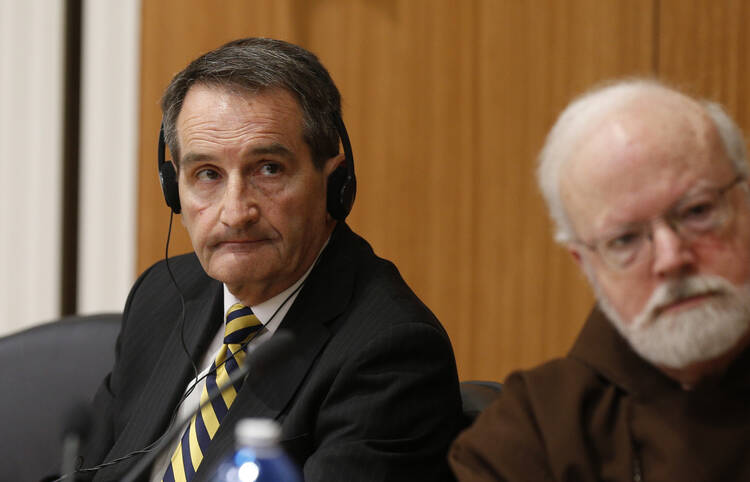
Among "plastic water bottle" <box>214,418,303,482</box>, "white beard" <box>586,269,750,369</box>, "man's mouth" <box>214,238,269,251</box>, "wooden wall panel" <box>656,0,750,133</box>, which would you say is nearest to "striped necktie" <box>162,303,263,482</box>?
"man's mouth" <box>214,238,269,251</box>

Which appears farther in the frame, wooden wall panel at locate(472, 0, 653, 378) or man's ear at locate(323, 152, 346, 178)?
wooden wall panel at locate(472, 0, 653, 378)

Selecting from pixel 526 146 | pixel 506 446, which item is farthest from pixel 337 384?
pixel 526 146

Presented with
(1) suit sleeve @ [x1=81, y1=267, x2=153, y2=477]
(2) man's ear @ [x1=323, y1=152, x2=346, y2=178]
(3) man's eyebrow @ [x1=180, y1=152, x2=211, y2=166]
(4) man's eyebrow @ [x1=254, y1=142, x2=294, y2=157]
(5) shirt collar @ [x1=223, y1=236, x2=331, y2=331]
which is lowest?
(1) suit sleeve @ [x1=81, y1=267, x2=153, y2=477]

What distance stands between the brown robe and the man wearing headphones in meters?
0.25

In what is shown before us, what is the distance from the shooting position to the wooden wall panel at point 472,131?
247 cm

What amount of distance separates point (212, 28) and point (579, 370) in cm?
188

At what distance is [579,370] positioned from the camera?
1154 mm

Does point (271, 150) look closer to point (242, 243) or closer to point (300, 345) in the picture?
point (242, 243)

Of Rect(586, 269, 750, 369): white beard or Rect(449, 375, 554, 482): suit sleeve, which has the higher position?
Rect(586, 269, 750, 369): white beard

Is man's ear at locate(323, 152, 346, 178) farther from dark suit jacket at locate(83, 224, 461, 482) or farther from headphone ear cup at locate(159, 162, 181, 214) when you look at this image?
headphone ear cup at locate(159, 162, 181, 214)

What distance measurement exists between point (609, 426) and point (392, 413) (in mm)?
360

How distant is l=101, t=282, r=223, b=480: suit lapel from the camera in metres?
1.63

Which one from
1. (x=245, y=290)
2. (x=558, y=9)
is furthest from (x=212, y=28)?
(x=245, y=290)

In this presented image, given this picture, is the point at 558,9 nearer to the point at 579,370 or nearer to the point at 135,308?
the point at 135,308
